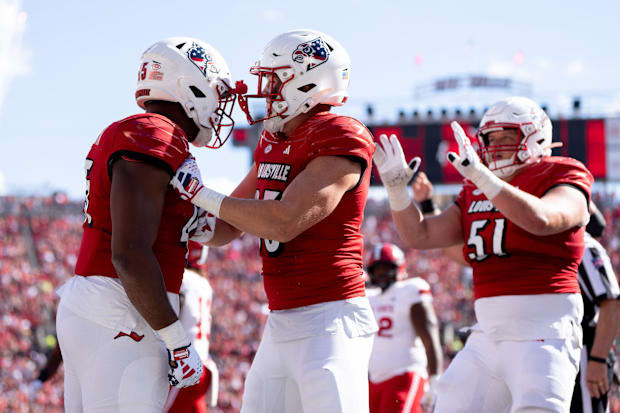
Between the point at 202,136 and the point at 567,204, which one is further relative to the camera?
the point at 567,204

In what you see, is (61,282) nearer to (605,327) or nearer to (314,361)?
(605,327)

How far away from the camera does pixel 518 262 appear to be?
3.71 m

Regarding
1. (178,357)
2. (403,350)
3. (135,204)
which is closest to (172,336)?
(178,357)

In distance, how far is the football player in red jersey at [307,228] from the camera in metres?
2.97

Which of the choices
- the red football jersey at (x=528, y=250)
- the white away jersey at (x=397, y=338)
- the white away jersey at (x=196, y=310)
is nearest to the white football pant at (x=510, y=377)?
the red football jersey at (x=528, y=250)

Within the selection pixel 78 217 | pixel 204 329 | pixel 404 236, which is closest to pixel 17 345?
pixel 78 217

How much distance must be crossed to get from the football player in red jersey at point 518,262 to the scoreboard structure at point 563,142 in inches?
871

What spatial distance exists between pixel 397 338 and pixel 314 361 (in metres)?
3.56

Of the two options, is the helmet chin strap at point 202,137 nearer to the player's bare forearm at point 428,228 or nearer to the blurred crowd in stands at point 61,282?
the player's bare forearm at point 428,228

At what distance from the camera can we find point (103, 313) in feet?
9.43

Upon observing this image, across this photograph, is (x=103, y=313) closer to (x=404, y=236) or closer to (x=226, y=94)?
(x=226, y=94)

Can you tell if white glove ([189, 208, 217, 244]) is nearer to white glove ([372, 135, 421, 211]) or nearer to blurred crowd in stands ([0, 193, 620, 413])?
white glove ([372, 135, 421, 211])

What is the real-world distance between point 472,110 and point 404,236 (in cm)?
2568

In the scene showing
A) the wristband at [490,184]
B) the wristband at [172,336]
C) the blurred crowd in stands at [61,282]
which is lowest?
the blurred crowd in stands at [61,282]
